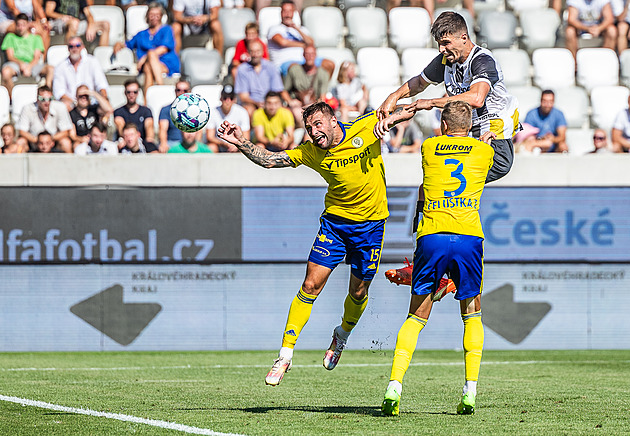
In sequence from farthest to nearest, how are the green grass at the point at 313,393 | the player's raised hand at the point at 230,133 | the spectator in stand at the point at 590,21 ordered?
the spectator in stand at the point at 590,21
the player's raised hand at the point at 230,133
the green grass at the point at 313,393

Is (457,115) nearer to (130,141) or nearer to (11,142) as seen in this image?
(130,141)

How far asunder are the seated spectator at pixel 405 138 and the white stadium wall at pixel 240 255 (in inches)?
37.6

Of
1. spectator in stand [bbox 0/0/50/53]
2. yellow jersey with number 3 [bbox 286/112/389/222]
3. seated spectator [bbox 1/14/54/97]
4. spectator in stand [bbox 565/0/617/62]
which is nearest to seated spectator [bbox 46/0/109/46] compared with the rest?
spectator in stand [bbox 0/0/50/53]

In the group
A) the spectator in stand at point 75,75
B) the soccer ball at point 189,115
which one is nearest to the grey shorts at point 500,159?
the soccer ball at point 189,115

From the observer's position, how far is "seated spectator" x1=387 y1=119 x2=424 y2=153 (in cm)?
1566

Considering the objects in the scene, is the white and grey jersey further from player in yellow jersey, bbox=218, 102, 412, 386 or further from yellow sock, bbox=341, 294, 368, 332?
yellow sock, bbox=341, 294, 368, 332

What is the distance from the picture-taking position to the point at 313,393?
895 cm

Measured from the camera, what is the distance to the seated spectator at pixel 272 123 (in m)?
15.3

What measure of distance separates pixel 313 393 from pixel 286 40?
9092 millimetres

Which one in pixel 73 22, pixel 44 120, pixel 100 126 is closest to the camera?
pixel 44 120

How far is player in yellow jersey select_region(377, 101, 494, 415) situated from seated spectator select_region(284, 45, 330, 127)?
8969 mm

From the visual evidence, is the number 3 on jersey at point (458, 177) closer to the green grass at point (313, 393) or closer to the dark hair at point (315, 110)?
the dark hair at point (315, 110)

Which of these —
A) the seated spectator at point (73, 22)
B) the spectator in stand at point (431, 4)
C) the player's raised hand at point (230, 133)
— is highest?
the spectator in stand at point (431, 4)

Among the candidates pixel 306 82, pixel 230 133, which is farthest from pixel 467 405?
pixel 306 82
